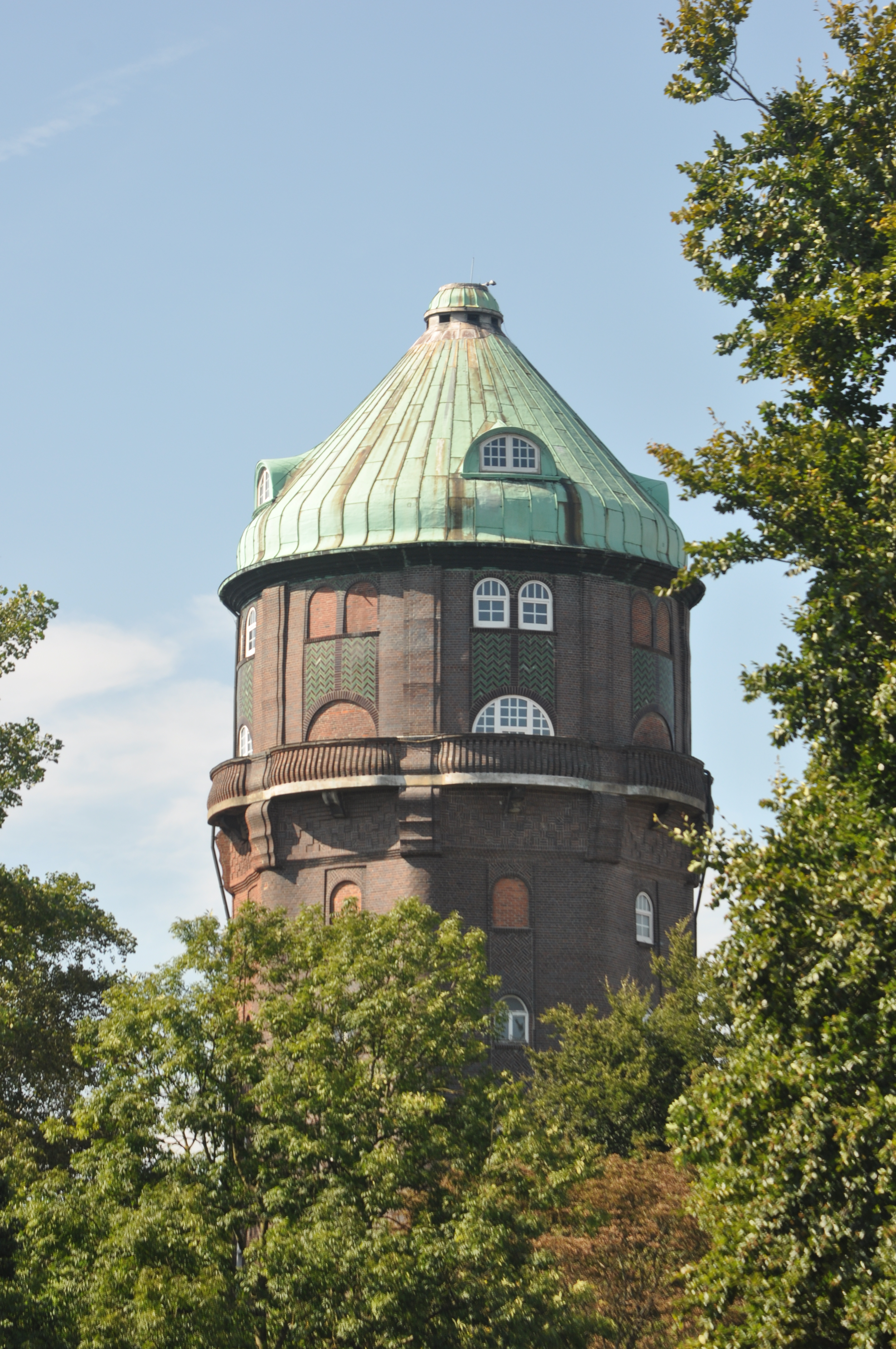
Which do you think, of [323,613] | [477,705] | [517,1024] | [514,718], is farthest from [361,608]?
[517,1024]

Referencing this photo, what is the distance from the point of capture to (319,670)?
53.7 m

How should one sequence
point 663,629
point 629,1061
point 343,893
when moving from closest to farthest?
point 629,1061, point 343,893, point 663,629

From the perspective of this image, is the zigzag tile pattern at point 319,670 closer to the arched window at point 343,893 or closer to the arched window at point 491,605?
the arched window at point 491,605

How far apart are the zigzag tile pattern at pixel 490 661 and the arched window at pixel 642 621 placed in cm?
372

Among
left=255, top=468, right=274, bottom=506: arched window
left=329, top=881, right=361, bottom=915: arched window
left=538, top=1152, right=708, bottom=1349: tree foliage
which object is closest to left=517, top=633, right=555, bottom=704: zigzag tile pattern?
left=329, top=881, right=361, bottom=915: arched window

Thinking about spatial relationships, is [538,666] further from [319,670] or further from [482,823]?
[319,670]

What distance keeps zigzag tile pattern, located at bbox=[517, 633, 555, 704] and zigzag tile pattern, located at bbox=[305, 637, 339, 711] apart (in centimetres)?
471

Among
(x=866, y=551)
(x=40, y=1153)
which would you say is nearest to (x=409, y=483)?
(x=40, y=1153)

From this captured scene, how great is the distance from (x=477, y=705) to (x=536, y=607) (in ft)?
9.64

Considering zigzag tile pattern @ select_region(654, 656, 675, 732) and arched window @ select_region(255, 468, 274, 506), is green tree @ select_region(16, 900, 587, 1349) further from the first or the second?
arched window @ select_region(255, 468, 274, 506)

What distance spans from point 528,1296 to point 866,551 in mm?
13166

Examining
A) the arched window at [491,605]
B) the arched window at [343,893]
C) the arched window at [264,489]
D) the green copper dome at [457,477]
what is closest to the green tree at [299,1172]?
the arched window at [343,893]

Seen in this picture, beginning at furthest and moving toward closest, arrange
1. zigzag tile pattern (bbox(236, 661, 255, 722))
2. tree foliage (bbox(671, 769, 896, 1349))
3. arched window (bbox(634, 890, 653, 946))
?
zigzag tile pattern (bbox(236, 661, 255, 722)) < arched window (bbox(634, 890, 653, 946)) < tree foliage (bbox(671, 769, 896, 1349))

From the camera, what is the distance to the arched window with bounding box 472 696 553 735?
171ft
